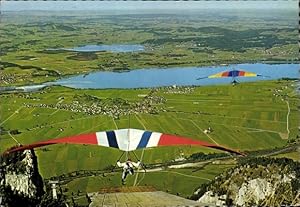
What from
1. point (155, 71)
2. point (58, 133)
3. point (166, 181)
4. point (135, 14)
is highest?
point (135, 14)

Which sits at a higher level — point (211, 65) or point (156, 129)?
point (211, 65)

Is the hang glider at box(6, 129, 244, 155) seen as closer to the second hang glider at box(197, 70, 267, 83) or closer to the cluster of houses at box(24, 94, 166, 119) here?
the cluster of houses at box(24, 94, 166, 119)

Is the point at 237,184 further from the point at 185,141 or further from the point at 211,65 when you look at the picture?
the point at 211,65

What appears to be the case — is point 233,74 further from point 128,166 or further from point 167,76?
point 128,166

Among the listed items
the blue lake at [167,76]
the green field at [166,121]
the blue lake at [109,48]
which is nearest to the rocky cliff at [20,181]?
the green field at [166,121]

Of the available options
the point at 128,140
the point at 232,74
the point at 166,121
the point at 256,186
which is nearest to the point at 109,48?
the point at 166,121

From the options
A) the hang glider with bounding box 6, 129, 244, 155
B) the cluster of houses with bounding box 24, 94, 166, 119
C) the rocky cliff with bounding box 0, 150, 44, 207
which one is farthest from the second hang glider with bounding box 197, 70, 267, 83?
the rocky cliff with bounding box 0, 150, 44, 207

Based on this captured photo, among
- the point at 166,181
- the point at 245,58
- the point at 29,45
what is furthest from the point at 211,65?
the point at 29,45
